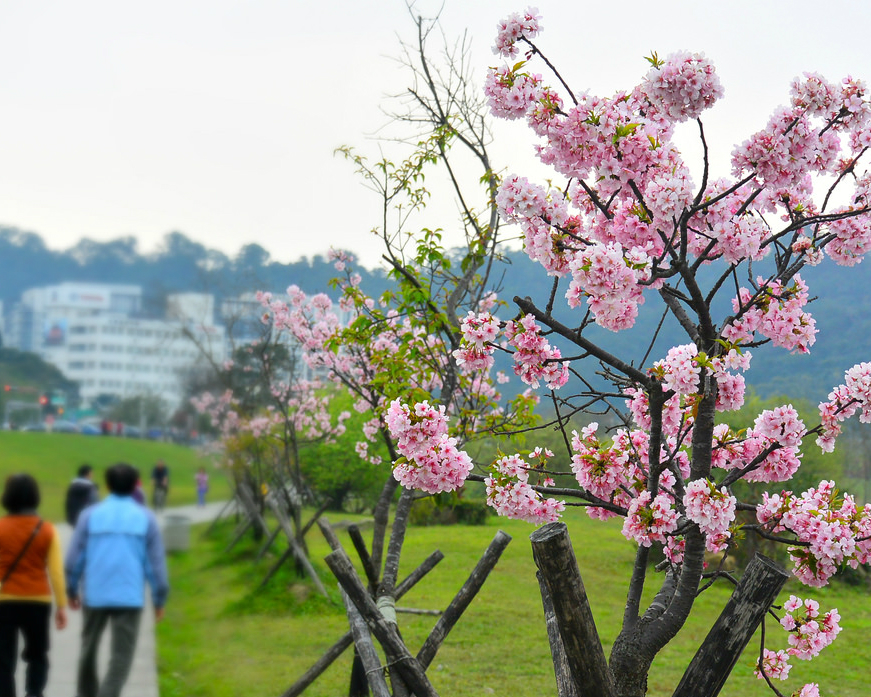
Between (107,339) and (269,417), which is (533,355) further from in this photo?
(107,339)

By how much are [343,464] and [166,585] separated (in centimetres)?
2307

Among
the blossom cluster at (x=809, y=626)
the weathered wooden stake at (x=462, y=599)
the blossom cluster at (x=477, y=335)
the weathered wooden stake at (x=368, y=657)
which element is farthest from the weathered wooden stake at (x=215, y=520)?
the weathered wooden stake at (x=462, y=599)

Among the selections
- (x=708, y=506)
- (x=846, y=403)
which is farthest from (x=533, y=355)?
(x=846, y=403)

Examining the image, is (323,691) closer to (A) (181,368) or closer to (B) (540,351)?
(B) (540,351)

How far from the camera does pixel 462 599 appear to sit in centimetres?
471

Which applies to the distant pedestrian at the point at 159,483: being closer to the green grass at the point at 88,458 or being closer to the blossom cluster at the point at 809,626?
the green grass at the point at 88,458

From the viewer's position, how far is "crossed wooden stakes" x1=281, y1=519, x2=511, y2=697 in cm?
388

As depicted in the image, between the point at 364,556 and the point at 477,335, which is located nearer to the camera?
the point at 477,335

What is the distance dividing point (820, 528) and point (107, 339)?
302 cm

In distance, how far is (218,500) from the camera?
38.0 inches

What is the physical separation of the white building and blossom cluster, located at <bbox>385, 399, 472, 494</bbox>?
7.48 ft

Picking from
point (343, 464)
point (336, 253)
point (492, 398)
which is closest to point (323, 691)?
point (492, 398)

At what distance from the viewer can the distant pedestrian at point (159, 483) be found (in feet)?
3.08

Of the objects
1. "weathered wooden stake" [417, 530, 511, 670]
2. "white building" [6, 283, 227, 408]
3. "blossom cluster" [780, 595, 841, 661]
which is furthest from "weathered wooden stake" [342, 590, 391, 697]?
"white building" [6, 283, 227, 408]
